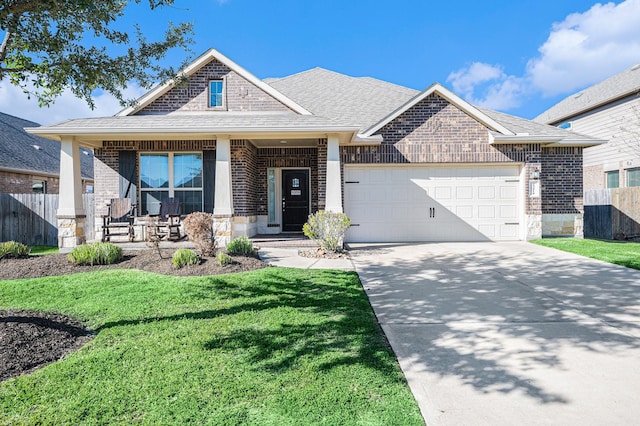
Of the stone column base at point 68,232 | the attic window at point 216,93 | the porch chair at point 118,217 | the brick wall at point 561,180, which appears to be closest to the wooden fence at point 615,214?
the brick wall at point 561,180

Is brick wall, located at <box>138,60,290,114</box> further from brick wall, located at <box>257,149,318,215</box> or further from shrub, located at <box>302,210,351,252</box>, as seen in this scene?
shrub, located at <box>302,210,351,252</box>

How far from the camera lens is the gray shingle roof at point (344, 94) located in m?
12.9

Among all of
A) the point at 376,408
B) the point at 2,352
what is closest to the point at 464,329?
the point at 376,408

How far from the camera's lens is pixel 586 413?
2514 millimetres

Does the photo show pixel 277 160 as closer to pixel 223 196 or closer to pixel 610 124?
pixel 223 196

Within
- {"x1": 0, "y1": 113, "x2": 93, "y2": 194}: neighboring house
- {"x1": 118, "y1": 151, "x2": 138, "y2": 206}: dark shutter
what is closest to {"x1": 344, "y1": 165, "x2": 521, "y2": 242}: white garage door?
{"x1": 118, "y1": 151, "x2": 138, "y2": 206}: dark shutter

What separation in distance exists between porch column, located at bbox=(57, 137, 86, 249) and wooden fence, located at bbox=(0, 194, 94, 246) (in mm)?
3172

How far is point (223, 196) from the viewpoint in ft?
31.8

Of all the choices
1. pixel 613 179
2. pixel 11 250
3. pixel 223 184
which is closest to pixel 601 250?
pixel 223 184

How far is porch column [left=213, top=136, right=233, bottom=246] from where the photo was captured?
9578 millimetres

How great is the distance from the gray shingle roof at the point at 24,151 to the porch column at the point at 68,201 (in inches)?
332

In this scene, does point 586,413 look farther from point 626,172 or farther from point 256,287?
point 626,172

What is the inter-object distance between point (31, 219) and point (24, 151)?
24.6 feet

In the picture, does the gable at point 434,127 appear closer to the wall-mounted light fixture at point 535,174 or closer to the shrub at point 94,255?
the wall-mounted light fixture at point 535,174
